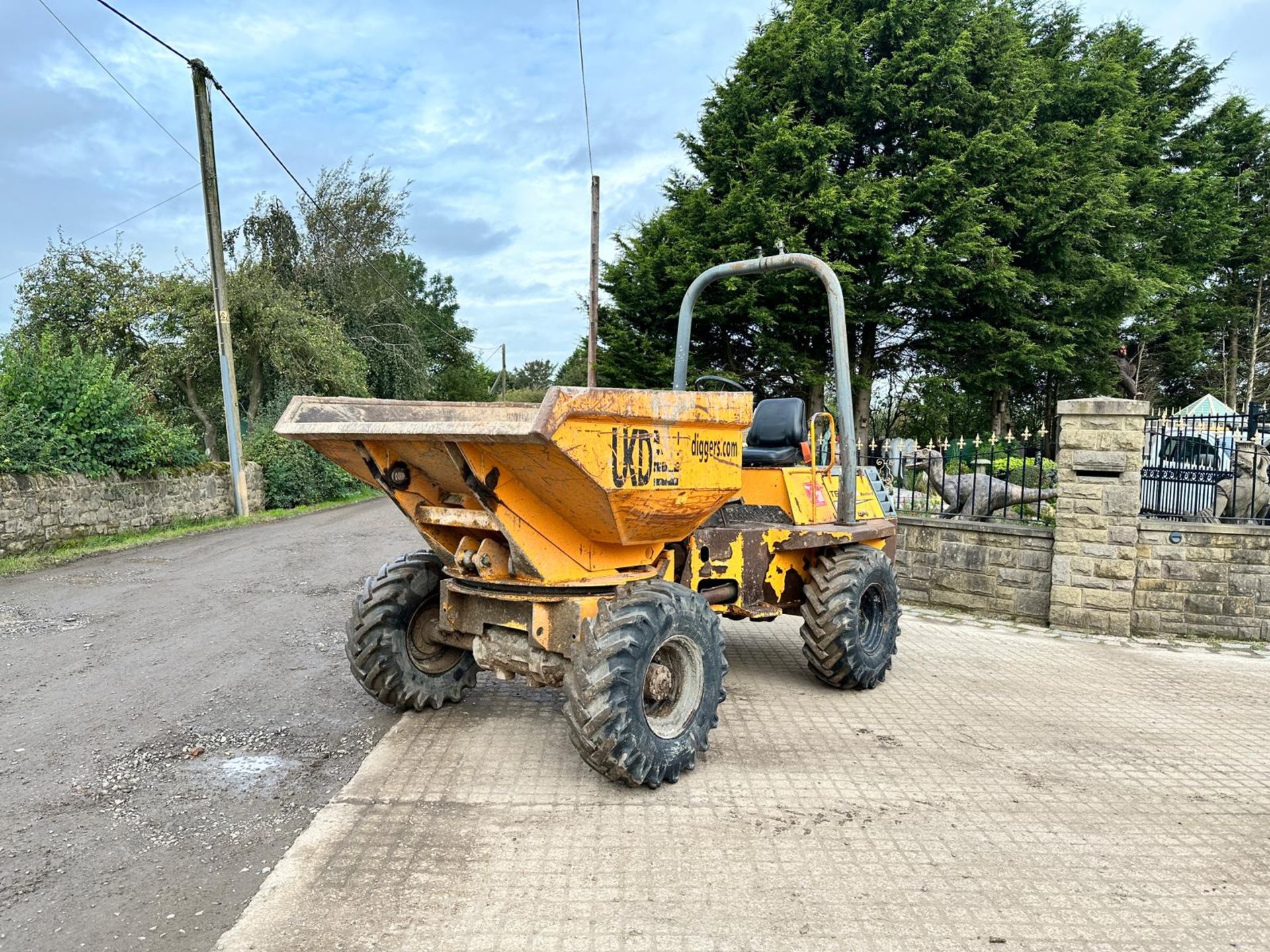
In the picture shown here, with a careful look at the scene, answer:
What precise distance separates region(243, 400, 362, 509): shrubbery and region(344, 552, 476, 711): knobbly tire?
13783 millimetres

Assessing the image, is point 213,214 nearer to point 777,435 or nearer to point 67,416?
point 67,416

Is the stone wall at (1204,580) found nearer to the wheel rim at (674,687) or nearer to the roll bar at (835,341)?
the roll bar at (835,341)

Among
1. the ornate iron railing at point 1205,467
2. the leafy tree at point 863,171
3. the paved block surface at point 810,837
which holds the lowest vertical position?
the paved block surface at point 810,837

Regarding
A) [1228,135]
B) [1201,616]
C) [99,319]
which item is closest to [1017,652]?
[1201,616]

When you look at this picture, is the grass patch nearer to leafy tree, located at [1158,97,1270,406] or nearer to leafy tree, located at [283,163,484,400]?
leafy tree, located at [283,163,484,400]

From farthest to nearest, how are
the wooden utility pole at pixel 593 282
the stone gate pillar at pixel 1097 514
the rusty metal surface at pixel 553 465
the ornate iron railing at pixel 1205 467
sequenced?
the wooden utility pole at pixel 593 282 → the ornate iron railing at pixel 1205 467 → the stone gate pillar at pixel 1097 514 → the rusty metal surface at pixel 553 465

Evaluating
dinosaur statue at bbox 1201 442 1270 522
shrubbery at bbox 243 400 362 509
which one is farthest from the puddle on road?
shrubbery at bbox 243 400 362 509

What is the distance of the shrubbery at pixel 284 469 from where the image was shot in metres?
→ 18.1

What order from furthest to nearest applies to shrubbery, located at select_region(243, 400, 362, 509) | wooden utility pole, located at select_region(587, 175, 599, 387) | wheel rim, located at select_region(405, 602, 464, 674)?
shrubbery, located at select_region(243, 400, 362, 509) → wooden utility pole, located at select_region(587, 175, 599, 387) → wheel rim, located at select_region(405, 602, 464, 674)

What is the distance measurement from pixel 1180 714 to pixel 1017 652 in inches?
61.7

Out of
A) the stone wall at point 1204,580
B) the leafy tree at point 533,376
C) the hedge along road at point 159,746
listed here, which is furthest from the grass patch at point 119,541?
the leafy tree at point 533,376

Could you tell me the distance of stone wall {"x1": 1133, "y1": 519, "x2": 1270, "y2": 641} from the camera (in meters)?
7.22

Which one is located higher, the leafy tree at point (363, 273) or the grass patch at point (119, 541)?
the leafy tree at point (363, 273)

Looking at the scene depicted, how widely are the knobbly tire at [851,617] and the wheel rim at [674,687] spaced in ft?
4.61
